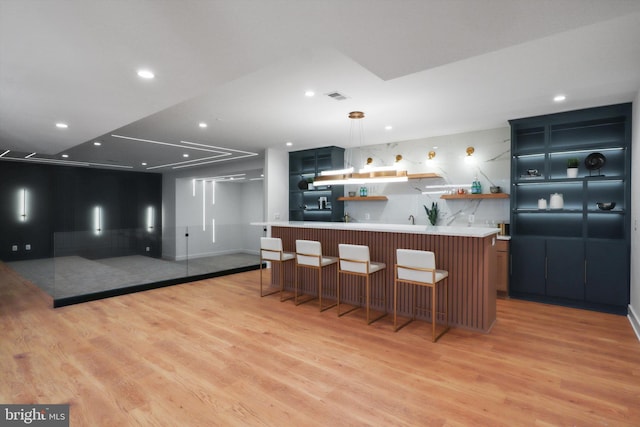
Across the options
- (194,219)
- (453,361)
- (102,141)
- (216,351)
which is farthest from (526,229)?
(194,219)

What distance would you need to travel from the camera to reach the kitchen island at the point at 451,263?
11.6 ft

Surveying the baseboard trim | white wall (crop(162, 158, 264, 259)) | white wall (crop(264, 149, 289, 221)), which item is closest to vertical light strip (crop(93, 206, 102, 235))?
white wall (crop(162, 158, 264, 259))

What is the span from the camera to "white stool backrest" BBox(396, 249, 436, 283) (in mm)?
3320

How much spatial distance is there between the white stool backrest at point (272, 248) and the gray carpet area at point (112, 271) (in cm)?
Answer: 212

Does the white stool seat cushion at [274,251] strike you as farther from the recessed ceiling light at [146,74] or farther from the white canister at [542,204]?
A: the white canister at [542,204]

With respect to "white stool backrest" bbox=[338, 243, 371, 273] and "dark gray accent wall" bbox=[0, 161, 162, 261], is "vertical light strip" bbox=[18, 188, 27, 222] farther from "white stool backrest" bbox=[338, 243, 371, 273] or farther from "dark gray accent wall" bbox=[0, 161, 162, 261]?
"white stool backrest" bbox=[338, 243, 371, 273]

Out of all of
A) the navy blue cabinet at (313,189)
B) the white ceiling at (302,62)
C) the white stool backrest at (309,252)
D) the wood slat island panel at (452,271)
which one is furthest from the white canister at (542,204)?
the navy blue cabinet at (313,189)

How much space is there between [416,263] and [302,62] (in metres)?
2.25

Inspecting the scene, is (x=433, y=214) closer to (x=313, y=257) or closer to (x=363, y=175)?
(x=363, y=175)

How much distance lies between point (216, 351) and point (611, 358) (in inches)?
142

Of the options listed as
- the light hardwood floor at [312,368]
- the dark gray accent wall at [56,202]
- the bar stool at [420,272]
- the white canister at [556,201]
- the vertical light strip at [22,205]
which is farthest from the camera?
the vertical light strip at [22,205]

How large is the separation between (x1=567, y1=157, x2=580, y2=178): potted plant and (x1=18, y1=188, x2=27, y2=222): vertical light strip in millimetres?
12009

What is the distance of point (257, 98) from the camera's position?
377cm

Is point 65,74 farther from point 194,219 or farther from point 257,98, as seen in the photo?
point 194,219
